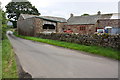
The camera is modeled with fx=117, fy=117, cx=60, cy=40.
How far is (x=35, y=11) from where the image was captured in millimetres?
59000

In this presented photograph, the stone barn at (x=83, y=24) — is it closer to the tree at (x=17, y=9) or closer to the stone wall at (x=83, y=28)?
the stone wall at (x=83, y=28)

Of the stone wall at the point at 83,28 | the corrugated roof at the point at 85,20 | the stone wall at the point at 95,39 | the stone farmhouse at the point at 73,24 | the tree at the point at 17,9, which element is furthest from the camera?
the tree at the point at 17,9

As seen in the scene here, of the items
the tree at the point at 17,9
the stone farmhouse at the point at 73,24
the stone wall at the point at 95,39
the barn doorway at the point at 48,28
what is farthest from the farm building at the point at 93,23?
the tree at the point at 17,9

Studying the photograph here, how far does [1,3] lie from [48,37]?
30.2ft

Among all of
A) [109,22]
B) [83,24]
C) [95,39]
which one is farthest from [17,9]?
[95,39]

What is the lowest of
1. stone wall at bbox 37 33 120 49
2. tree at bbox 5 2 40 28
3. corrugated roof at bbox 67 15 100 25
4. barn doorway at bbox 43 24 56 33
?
stone wall at bbox 37 33 120 49

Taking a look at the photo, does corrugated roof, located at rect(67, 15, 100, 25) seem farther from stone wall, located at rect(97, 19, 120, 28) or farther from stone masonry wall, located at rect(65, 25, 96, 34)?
stone wall, located at rect(97, 19, 120, 28)

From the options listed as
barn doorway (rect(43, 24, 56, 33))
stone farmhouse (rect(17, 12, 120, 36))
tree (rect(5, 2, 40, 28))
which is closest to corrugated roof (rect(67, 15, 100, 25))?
stone farmhouse (rect(17, 12, 120, 36))

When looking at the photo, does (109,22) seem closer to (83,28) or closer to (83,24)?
(83,24)

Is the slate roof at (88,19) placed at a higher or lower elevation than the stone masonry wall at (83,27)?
higher

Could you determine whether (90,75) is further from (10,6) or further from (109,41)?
(10,6)

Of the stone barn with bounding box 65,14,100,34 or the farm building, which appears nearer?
the farm building

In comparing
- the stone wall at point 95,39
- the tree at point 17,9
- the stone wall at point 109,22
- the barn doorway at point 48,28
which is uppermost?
the tree at point 17,9

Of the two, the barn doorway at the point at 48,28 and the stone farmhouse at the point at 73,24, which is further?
the barn doorway at the point at 48,28
